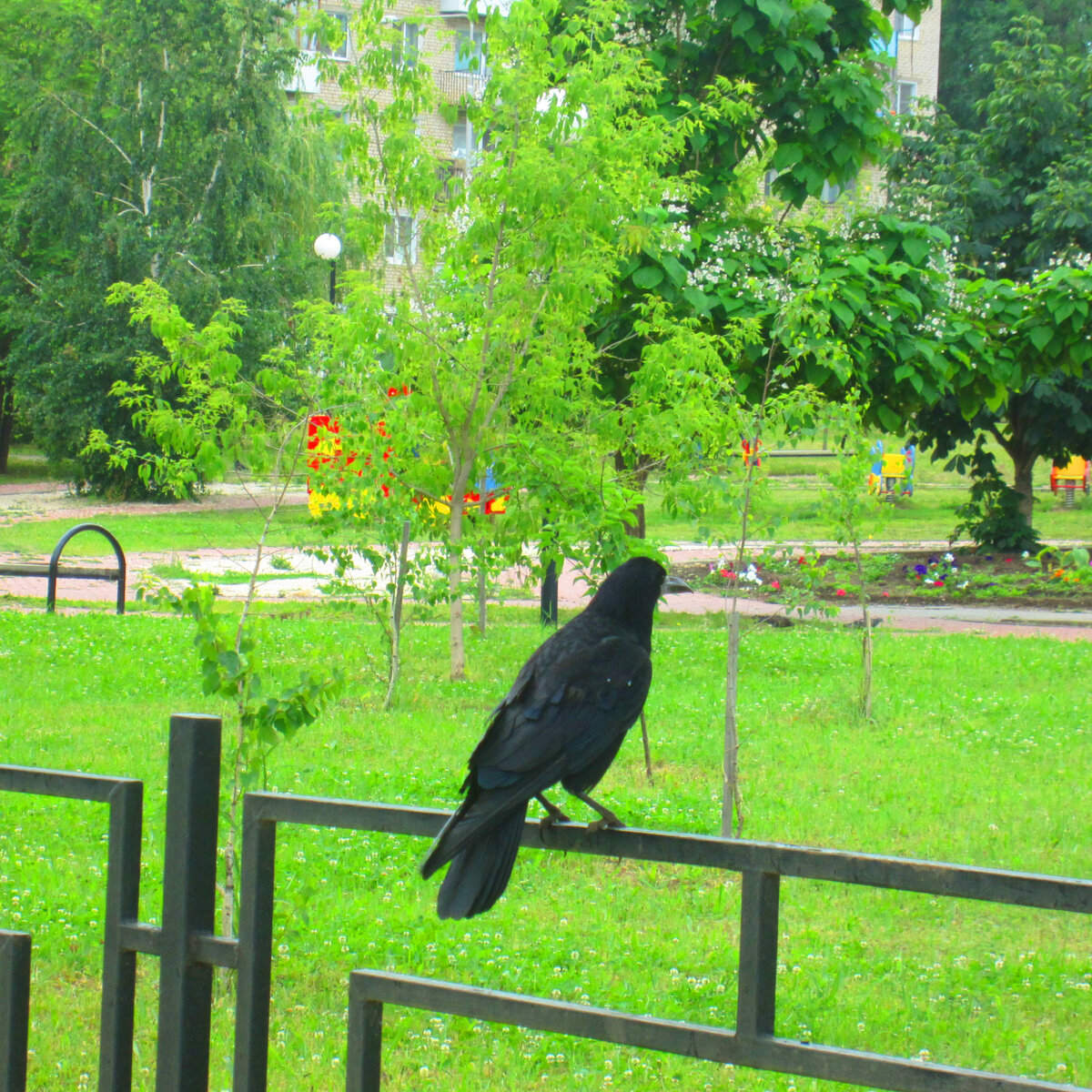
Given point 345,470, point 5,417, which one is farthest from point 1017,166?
point 5,417

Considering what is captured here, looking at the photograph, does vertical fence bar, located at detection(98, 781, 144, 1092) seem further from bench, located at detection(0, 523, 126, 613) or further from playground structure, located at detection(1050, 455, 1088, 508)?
playground structure, located at detection(1050, 455, 1088, 508)

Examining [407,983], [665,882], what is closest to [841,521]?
[665,882]

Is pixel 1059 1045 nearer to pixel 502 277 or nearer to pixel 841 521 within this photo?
pixel 841 521

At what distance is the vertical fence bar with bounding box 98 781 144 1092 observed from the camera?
5.97 feet

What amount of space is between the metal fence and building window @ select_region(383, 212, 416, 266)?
8.17 m

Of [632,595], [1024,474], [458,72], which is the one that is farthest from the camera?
[1024,474]

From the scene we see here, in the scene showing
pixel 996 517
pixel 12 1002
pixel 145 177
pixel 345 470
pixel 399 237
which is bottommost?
pixel 12 1002

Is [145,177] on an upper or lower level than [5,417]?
upper

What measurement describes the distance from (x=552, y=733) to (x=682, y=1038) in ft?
3.08

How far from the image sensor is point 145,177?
30.3 meters

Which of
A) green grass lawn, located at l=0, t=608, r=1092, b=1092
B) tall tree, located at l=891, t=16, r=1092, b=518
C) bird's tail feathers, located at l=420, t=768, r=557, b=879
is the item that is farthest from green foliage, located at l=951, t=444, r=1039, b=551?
bird's tail feathers, located at l=420, t=768, r=557, b=879

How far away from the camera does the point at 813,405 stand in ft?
26.9

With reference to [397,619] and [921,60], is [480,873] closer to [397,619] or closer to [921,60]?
[397,619]

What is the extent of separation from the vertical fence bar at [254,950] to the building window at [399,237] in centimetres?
820
